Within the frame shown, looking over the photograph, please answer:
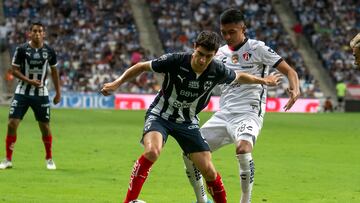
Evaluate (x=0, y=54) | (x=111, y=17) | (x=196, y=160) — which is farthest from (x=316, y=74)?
(x=196, y=160)

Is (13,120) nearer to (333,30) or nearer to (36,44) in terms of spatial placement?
(36,44)

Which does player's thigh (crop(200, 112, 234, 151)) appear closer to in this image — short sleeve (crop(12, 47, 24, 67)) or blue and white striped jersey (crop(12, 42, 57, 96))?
blue and white striped jersey (crop(12, 42, 57, 96))

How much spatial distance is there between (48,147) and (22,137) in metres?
7.35

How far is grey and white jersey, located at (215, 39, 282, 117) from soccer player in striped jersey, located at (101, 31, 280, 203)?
859 mm

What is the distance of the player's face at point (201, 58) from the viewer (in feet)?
29.8

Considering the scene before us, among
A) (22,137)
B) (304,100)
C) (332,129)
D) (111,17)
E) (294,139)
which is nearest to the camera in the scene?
(22,137)

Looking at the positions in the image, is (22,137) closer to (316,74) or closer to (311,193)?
(311,193)

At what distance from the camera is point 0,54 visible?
150 ft

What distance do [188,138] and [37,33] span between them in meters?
5.67

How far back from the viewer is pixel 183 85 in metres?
9.34

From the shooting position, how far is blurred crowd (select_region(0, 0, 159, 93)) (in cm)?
4466

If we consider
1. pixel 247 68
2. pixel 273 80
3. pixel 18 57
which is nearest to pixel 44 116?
pixel 18 57

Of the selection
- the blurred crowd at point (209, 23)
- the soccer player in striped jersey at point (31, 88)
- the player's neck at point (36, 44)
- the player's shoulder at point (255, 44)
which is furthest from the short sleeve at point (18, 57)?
the blurred crowd at point (209, 23)

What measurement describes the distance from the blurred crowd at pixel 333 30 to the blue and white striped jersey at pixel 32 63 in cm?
3322
